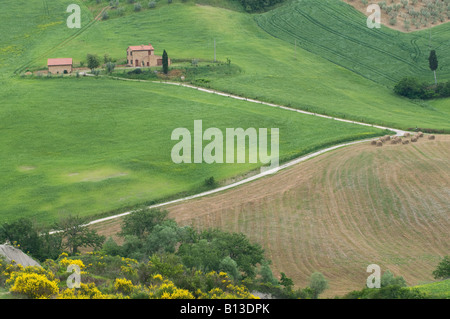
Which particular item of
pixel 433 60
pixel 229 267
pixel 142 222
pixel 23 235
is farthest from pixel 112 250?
pixel 433 60

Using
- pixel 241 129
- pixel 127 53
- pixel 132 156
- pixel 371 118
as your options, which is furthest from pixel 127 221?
pixel 127 53

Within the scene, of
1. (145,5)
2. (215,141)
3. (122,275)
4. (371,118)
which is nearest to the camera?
(122,275)

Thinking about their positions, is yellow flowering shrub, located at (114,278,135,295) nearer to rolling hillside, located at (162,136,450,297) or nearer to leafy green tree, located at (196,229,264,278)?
leafy green tree, located at (196,229,264,278)

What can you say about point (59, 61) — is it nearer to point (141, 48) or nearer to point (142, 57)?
point (142, 57)

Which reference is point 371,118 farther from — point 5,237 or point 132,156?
point 5,237

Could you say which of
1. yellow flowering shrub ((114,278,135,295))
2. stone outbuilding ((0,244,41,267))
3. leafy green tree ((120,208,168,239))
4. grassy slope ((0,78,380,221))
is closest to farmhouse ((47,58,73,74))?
grassy slope ((0,78,380,221))

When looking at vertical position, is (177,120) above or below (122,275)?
above
